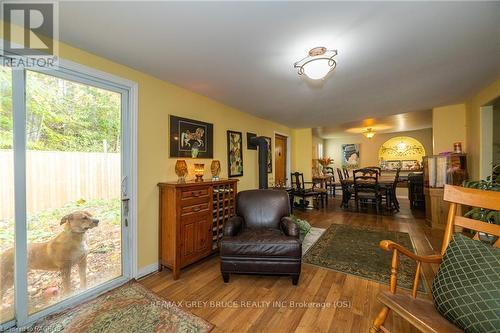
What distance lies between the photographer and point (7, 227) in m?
1.55

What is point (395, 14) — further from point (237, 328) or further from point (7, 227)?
point (7, 227)

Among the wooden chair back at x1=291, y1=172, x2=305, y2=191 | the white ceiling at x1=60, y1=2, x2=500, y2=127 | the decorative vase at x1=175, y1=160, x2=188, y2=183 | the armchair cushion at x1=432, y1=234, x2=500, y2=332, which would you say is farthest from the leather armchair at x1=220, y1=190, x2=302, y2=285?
the wooden chair back at x1=291, y1=172, x2=305, y2=191

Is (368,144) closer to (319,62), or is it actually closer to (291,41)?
(319,62)

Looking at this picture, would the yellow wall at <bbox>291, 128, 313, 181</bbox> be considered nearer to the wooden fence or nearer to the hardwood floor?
the hardwood floor

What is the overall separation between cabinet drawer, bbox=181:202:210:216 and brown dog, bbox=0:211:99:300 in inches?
33.1

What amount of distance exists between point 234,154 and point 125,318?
8.66 ft

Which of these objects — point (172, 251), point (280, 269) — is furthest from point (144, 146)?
point (280, 269)

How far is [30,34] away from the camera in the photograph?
164 centimetres

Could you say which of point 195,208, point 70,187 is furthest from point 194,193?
point 70,187

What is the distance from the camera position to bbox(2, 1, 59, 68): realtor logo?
1426mm

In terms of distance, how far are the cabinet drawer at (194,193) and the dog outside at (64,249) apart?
27.1 inches

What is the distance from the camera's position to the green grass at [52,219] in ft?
5.11

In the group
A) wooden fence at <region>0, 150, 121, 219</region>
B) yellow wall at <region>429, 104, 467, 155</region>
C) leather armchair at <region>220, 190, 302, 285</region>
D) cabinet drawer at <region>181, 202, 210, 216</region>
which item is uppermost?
yellow wall at <region>429, 104, 467, 155</region>

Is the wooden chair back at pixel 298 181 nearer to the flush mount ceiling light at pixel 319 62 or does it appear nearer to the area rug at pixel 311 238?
the area rug at pixel 311 238
